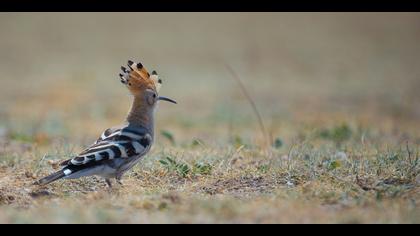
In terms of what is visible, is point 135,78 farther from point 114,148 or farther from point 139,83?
point 114,148

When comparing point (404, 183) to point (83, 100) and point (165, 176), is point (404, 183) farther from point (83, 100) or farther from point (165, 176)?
point (83, 100)

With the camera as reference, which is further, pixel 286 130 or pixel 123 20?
pixel 123 20

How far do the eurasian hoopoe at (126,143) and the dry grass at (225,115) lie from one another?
196 millimetres

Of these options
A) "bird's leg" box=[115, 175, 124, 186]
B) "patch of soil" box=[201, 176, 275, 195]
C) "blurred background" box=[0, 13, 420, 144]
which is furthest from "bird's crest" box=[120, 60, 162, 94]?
"blurred background" box=[0, 13, 420, 144]

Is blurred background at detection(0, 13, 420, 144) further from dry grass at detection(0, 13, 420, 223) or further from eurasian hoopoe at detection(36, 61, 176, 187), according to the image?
eurasian hoopoe at detection(36, 61, 176, 187)

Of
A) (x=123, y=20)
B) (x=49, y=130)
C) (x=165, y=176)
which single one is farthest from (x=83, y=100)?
(x=123, y=20)

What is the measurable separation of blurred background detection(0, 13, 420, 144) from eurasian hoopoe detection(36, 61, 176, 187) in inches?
91.9

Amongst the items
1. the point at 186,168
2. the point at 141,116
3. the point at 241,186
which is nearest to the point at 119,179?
the point at 186,168

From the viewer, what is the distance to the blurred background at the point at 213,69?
11211mm

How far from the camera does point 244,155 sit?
678 cm

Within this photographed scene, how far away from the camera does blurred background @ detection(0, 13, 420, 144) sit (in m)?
11.2

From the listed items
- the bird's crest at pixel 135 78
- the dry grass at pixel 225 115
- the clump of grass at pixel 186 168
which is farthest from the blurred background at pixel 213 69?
the clump of grass at pixel 186 168
